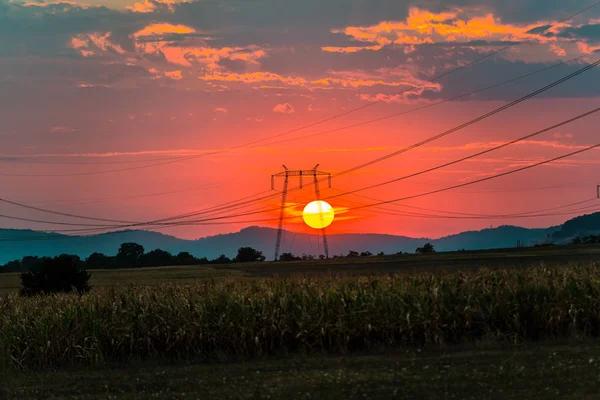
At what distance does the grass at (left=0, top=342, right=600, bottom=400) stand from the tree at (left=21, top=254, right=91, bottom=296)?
19.7 metres

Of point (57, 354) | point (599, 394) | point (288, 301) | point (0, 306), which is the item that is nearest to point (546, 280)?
point (288, 301)

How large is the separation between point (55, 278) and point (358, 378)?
93.1 feet

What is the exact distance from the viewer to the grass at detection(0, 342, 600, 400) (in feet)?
54.4

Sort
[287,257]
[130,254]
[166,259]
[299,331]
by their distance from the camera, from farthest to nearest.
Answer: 1. [130,254]
2. [166,259]
3. [287,257]
4. [299,331]

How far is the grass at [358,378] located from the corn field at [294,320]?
50.6 inches

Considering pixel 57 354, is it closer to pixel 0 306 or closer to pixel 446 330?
pixel 0 306

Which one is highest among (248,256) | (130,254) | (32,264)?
(130,254)

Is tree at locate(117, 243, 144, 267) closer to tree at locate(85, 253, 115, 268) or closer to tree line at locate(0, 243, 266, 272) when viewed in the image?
tree line at locate(0, 243, 266, 272)

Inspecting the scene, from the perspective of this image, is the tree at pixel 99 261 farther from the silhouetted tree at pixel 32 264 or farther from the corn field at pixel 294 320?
the corn field at pixel 294 320

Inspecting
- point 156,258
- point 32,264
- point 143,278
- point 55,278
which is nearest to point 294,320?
point 55,278

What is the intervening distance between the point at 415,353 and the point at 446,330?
2.44 m

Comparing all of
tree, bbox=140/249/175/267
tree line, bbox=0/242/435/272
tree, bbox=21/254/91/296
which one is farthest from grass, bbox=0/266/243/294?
tree, bbox=140/249/175/267

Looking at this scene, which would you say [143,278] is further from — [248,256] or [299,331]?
[248,256]

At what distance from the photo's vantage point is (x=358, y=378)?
18172mm
